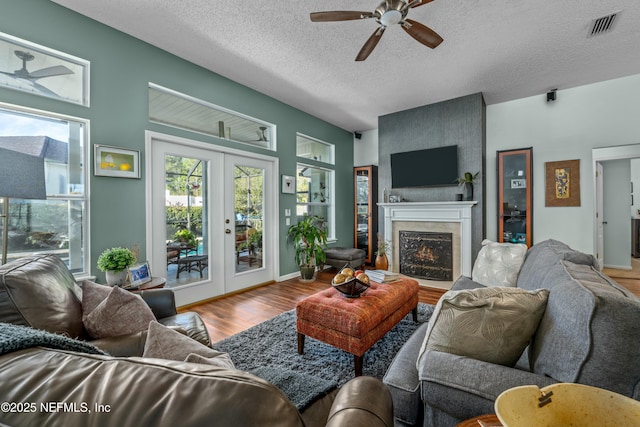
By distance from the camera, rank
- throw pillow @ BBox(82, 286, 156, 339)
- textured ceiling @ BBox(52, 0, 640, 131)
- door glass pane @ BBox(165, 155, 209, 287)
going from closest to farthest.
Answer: throw pillow @ BBox(82, 286, 156, 339) < textured ceiling @ BBox(52, 0, 640, 131) < door glass pane @ BBox(165, 155, 209, 287)

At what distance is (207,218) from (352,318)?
8.17ft

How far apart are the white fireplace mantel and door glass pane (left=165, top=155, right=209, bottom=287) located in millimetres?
3049

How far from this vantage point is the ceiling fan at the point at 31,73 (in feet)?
7.19

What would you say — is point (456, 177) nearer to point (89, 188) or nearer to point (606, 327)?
point (606, 327)

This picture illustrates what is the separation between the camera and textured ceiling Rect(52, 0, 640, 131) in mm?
2379

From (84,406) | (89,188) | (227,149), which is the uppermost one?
(227,149)

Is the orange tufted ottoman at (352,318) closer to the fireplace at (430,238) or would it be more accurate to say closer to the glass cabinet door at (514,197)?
the fireplace at (430,238)

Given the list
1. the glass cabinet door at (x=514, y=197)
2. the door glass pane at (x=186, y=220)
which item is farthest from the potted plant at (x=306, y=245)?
the glass cabinet door at (x=514, y=197)

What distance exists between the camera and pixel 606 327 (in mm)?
797

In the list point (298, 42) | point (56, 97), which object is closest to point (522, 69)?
point (298, 42)

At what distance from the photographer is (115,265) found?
7.41 ft

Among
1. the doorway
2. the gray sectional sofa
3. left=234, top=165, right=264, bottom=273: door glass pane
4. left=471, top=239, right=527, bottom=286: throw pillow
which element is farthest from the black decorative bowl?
the doorway

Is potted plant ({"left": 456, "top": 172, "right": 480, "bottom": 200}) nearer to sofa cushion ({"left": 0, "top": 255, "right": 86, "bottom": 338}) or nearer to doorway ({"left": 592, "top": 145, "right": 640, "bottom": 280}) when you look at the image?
doorway ({"left": 592, "top": 145, "right": 640, "bottom": 280})

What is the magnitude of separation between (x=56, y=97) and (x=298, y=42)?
2294 mm
